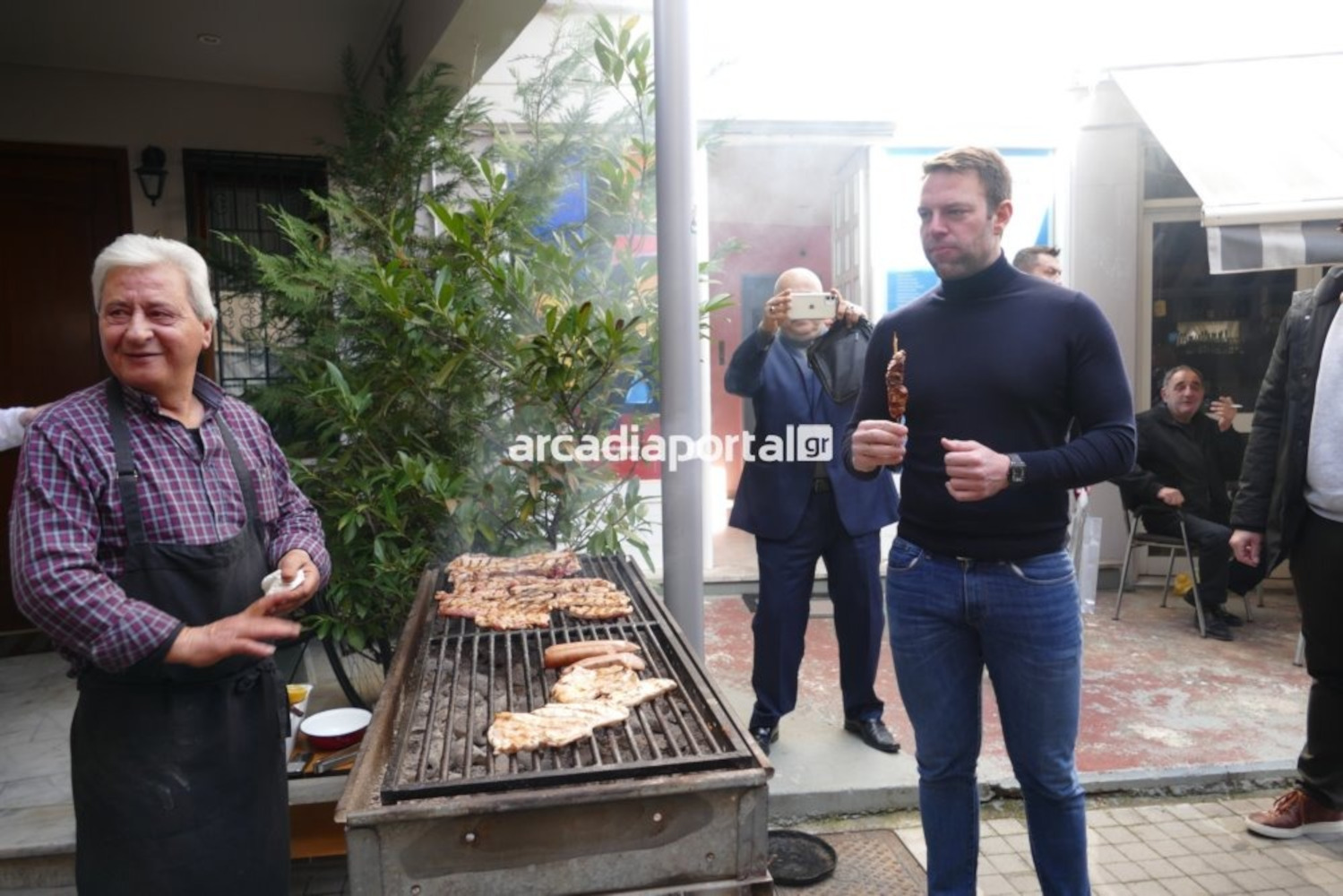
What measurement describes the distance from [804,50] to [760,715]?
507 centimetres

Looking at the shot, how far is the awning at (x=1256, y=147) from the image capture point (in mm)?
5508

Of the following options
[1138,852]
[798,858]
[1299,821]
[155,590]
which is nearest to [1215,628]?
[1299,821]

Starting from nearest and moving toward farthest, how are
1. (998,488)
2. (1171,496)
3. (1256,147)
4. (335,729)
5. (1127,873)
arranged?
(998,488) → (1127,873) → (335,729) → (1256,147) → (1171,496)

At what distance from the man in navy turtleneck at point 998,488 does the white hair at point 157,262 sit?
6.22 feet

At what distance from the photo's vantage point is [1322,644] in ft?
11.5

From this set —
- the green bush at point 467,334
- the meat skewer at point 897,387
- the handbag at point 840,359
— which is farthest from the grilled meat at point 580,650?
the handbag at point 840,359

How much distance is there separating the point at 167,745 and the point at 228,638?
17.2 inches

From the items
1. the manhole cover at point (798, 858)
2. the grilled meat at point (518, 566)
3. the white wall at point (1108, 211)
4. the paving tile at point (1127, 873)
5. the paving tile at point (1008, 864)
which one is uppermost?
the white wall at point (1108, 211)

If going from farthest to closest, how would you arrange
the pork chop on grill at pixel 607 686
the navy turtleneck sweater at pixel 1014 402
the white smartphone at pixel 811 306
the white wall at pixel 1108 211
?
the white wall at pixel 1108 211 → the white smartphone at pixel 811 306 → the navy turtleneck sweater at pixel 1014 402 → the pork chop on grill at pixel 607 686

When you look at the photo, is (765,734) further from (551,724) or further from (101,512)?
(101,512)

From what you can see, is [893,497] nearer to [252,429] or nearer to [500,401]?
[500,401]

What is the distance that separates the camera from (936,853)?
2818 millimetres

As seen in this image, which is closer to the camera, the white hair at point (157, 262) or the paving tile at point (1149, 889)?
the white hair at point (157, 262)

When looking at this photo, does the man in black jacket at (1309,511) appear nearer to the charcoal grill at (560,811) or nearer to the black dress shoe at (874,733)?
the black dress shoe at (874,733)
